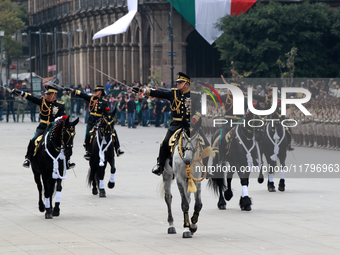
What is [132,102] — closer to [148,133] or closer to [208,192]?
[148,133]

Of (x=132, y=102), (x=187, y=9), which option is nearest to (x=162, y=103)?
(x=132, y=102)

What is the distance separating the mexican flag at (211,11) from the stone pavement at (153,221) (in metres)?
32.5

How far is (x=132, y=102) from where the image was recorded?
35.8 metres

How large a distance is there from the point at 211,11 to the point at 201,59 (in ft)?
49.6

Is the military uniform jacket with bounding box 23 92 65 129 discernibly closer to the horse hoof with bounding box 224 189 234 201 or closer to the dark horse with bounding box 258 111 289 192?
the horse hoof with bounding box 224 189 234 201

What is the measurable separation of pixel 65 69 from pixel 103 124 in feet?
242

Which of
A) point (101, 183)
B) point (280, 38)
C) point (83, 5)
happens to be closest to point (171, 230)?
point (101, 183)

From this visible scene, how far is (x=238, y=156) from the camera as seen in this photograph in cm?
1280

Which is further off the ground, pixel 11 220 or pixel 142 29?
pixel 142 29

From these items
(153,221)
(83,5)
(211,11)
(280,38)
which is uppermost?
(83,5)

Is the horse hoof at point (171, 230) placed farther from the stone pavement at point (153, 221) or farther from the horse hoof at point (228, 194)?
the horse hoof at point (228, 194)

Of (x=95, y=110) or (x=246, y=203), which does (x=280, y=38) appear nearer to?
(x=95, y=110)

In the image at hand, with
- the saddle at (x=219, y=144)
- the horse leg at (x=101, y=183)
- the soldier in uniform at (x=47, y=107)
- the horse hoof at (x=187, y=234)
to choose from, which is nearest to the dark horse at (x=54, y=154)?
the soldier in uniform at (x=47, y=107)

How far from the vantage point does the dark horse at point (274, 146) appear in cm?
1477
